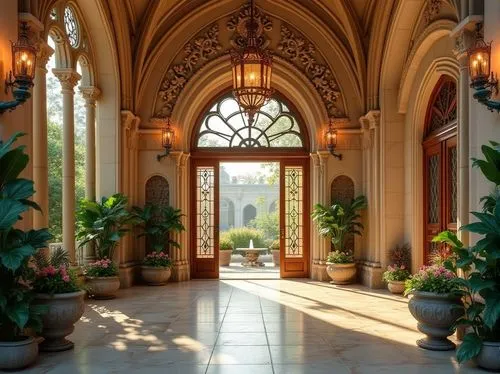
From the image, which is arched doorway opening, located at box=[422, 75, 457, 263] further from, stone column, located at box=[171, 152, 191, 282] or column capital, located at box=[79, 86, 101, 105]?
column capital, located at box=[79, 86, 101, 105]

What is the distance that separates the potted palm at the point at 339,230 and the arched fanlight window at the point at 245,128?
1.94m

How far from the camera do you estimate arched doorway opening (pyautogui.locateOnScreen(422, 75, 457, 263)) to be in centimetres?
791

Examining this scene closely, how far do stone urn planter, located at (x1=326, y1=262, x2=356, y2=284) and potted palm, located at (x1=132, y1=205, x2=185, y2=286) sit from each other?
9.58ft

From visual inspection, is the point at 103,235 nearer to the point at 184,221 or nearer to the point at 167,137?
the point at 184,221

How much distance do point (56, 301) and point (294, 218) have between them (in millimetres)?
7128

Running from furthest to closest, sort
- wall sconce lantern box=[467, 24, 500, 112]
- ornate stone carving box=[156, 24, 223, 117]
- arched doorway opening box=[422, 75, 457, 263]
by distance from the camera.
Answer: ornate stone carving box=[156, 24, 223, 117] < arched doorway opening box=[422, 75, 457, 263] < wall sconce lantern box=[467, 24, 500, 112]

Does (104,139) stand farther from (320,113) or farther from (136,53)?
(320,113)

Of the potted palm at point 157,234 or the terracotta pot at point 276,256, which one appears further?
the terracotta pot at point 276,256

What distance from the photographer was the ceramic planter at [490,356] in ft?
14.5

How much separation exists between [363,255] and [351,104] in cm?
299

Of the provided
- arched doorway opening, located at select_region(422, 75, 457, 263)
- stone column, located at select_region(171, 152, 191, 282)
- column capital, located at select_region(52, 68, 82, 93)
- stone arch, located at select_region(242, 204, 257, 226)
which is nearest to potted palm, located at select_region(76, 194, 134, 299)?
stone column, located at select_region(171, 152, 191, 282)

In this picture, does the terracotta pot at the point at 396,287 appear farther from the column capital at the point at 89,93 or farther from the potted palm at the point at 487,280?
the column capital at the point at 89,93

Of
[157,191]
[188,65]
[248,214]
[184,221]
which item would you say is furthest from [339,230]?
[248,214]

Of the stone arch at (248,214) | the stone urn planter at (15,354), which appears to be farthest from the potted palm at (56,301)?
the stone arch at (248,214)
